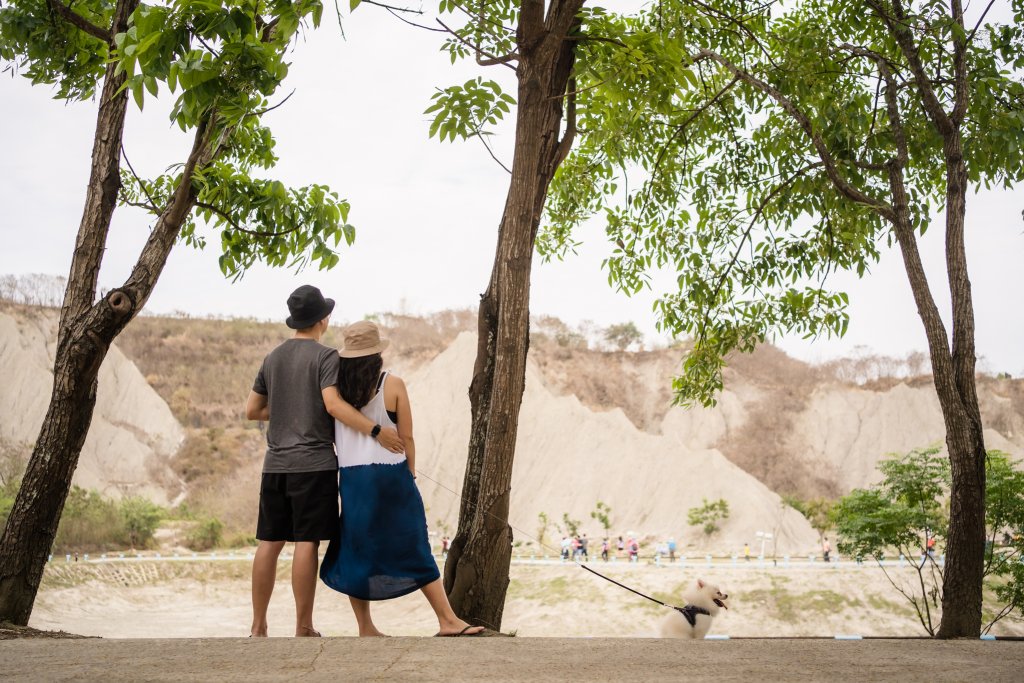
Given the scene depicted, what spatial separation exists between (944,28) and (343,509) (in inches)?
188

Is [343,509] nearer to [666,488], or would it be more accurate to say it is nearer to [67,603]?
[67,603]

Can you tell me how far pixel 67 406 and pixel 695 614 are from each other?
386cm

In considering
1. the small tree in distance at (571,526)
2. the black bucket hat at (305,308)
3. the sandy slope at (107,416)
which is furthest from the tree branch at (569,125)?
the sandy slope at (107,416)

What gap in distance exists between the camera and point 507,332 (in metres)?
4.18

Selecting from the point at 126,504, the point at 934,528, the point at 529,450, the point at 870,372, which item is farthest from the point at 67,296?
the point at 870,372

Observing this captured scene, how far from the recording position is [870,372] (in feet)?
126

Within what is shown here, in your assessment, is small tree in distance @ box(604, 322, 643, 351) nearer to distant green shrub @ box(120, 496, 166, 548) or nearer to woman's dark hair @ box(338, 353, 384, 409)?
distant green shrub @ box(120, 496, 166, 548)

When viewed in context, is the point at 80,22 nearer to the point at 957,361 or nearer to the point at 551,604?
the point at 957,361

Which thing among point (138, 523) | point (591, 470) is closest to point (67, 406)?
point (138, 523)

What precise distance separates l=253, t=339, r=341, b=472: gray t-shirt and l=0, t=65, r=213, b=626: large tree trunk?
1356 mm

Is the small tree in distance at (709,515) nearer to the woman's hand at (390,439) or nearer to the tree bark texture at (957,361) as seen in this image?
the tree bark texture at (957,361)

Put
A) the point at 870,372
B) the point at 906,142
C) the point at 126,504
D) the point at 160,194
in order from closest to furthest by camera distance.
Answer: the point at 160,194 < the point at 906,142 < the point at 126,504 < the point at 870,372

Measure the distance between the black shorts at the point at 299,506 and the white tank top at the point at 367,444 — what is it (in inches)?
4.8

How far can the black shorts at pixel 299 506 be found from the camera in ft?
11.5
